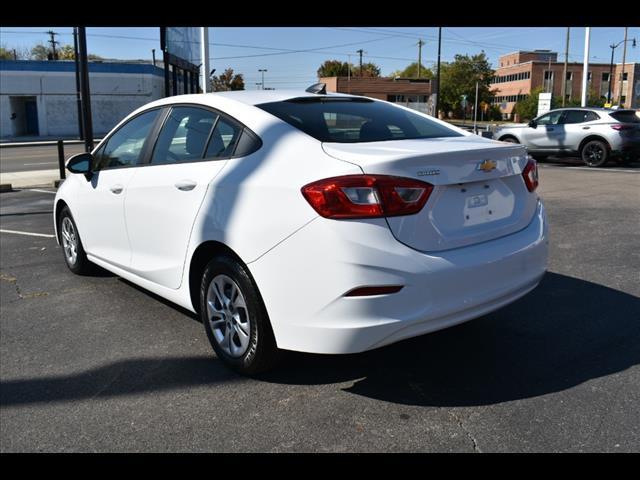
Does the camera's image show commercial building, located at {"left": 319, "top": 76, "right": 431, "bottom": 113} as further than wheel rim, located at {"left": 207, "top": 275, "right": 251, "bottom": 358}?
Yes

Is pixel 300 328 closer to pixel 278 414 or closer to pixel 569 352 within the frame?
pixel 278 414

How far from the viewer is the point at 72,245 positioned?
5.67 m

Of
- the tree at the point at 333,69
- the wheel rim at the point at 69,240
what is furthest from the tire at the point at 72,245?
the tree at the point at 333,69

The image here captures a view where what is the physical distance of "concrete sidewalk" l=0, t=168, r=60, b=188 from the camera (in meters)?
14.3

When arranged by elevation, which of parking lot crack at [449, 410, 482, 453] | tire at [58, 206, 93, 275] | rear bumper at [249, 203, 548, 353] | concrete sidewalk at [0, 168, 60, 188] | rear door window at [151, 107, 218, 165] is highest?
rear door window at [151, 107, 218, 165]

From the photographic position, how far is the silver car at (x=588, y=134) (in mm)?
15562

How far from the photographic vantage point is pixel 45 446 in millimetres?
2877

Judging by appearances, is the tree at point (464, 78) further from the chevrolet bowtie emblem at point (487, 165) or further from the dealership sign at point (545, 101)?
the chevrolet bowtie emblem at point (487, 165)

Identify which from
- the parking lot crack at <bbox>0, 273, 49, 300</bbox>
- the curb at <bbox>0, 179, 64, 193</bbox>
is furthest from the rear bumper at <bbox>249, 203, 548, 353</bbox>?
the curb at <bbox>0, 179, 64, 193</bbox>

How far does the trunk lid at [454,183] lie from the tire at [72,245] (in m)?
3.29

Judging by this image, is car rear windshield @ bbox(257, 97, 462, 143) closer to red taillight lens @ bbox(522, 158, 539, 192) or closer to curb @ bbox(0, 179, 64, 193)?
red taillight lens @ bbox(522, 158, 539, 192)

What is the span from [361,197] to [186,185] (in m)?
1.34

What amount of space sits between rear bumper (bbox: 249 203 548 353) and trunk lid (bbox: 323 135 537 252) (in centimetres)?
9

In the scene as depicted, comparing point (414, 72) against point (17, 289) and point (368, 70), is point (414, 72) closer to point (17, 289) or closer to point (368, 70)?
point (368, 70)
